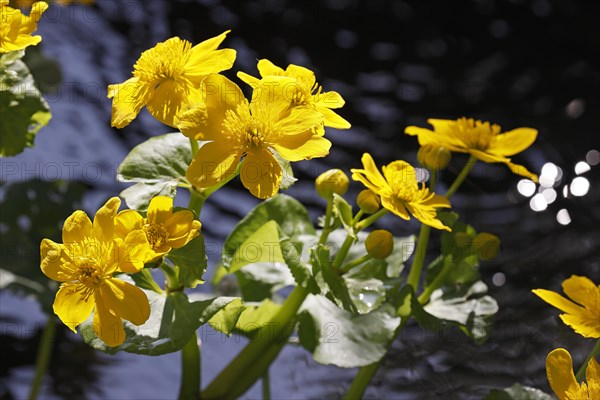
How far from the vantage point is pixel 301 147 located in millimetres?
860

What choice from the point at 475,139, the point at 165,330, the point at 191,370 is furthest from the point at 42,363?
the point at 475,139

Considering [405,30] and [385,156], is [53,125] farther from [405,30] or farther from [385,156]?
[405,30]

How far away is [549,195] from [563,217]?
75 mm

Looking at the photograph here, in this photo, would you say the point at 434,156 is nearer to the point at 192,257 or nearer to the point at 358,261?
the point at 358,261

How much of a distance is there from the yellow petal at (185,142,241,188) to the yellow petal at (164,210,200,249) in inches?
1.4

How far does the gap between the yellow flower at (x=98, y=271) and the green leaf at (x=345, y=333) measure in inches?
12.3

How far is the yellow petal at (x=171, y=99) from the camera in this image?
0.87 m

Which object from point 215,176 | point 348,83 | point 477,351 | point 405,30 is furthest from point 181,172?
point 405,30

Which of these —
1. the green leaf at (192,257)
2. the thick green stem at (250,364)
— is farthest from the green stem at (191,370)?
the green leaf at (192,257)

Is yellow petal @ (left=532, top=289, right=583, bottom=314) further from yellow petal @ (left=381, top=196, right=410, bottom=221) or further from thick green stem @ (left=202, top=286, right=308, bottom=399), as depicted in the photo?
thick green stem @ (left=202, top=286, right=308, bottom=399)

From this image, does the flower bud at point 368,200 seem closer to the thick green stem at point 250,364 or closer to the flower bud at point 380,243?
the flower bud at point 380,243

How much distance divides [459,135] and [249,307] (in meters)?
0.35

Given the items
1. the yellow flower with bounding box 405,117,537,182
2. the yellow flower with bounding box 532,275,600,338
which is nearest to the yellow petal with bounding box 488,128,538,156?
the yellow flower with bounding box 405,117,537,182

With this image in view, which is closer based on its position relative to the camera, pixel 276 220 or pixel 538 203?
pixel 276 220
